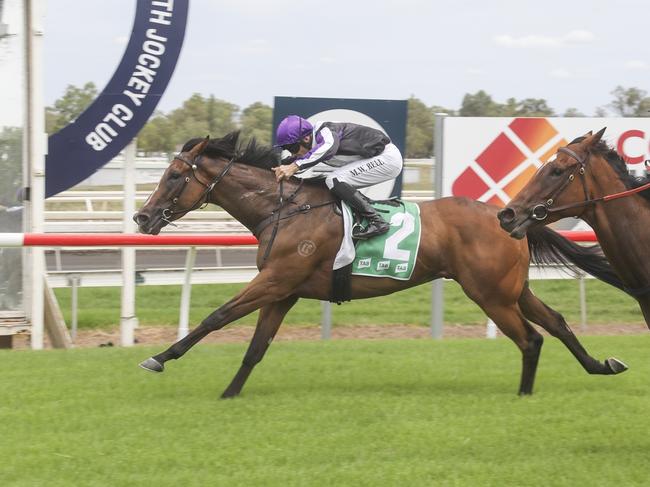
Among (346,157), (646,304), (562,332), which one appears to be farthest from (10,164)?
(646,304)

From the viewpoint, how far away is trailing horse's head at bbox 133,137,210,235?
20.7 feet

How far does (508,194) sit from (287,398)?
3844 mm

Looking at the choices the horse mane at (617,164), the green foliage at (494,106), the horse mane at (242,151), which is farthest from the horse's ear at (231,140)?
the green foliage at (494,106)

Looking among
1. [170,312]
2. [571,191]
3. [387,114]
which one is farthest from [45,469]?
[170,312]

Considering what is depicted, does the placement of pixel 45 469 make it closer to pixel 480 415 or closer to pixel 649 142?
pixel 480 415

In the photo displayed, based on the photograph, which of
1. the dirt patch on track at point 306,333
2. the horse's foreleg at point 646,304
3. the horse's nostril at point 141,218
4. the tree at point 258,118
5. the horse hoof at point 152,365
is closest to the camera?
the horse's foreleg at point 646,304

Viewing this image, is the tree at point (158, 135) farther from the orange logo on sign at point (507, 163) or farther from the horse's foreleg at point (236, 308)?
the horse's foreleg at point (236, 308)

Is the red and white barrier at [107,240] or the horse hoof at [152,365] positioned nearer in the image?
the horse hoof at [152,365]

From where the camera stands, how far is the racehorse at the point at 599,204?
495 centimetres

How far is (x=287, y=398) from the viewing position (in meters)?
6.11

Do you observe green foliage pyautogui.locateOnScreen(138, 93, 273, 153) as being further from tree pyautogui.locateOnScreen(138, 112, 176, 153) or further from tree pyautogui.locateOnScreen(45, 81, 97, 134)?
tree pyautogui.locateOnScreen(45, 81, 97, 134)

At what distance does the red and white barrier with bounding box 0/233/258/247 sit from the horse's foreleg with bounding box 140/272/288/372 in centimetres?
188

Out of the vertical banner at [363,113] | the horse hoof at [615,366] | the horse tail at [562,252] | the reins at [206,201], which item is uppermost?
the vertical banner at [363,113]

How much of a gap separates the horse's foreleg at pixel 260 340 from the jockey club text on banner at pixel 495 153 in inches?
123
